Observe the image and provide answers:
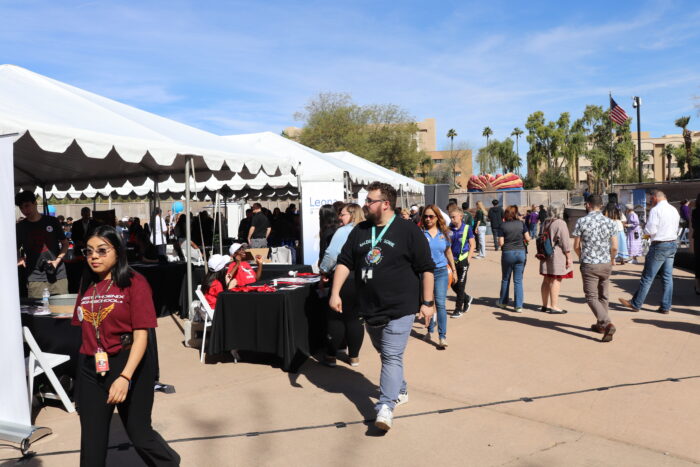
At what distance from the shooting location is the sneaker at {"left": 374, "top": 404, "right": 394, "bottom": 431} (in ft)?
13.7

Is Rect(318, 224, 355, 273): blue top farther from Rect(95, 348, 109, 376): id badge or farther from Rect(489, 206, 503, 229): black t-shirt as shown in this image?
Rect(489, 206, 503, 229): black t-shirt

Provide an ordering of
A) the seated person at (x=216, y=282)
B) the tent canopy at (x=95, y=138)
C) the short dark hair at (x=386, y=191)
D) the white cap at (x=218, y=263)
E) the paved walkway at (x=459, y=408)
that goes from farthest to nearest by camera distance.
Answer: the white cap at (x=218, y=263) → the seated person at (x=216, y=282) → the tent canopy at (x=95, y=138) → the short dark hair at (x=386, y=191) → the paved walkway at (x=459, y=408)

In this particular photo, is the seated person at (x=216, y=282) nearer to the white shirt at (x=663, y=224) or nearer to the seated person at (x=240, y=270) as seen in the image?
the seated person at (x=240, y=270)

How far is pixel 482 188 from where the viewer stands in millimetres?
53875

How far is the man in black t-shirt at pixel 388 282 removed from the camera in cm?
428

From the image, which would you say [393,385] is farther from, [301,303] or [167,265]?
[167,265]

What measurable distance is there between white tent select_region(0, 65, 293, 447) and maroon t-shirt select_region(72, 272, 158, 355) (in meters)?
1.75

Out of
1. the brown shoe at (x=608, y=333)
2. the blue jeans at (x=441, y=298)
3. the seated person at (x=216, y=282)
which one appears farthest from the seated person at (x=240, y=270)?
the brown shoe at (x=608, y=333)

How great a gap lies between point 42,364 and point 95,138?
2.41m

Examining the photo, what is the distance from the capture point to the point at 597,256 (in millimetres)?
7070

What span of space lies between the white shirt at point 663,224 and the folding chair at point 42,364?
7854 mm

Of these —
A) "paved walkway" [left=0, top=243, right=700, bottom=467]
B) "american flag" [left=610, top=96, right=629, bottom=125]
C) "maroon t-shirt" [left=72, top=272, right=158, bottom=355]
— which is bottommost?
"paved walkway" [left=0, top=243, right=700, bottom=467]

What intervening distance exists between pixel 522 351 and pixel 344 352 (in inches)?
80.8

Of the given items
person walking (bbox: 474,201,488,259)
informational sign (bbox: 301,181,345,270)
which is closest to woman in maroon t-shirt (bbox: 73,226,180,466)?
informational sign (bbox: 301,181,345,270)
